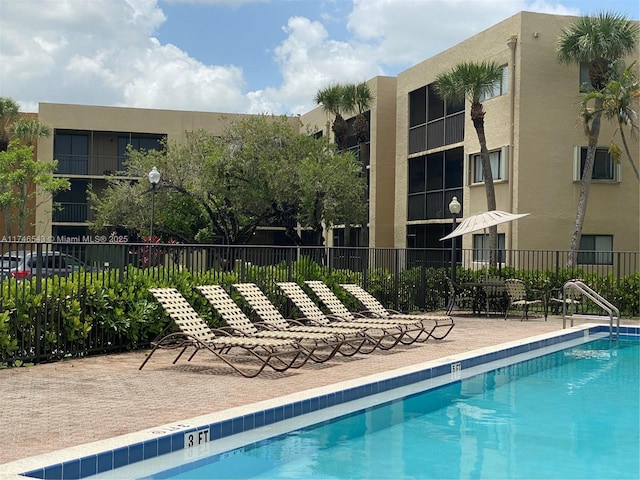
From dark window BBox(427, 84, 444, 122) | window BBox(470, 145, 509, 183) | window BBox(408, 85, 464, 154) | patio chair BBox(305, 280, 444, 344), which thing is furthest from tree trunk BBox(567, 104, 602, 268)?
patio chair BBox(305, 280, 444, 344)

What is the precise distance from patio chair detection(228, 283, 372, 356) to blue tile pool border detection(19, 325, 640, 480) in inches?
60.1

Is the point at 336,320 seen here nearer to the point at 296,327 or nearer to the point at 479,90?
the point at 296,327

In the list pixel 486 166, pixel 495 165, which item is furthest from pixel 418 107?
pixel 486 166

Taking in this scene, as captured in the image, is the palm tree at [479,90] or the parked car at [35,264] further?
the palm tree at [479,90]

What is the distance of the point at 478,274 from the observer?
848 inches

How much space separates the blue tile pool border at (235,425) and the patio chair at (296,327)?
60.1 inches

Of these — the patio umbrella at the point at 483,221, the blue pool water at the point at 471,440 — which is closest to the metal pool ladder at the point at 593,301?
the patio umbrella at the point at 483,221

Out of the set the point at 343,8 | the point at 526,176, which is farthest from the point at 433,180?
the point at 343,8

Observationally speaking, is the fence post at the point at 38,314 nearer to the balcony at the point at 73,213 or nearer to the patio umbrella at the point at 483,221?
the patio umbrella at the point at 483,221

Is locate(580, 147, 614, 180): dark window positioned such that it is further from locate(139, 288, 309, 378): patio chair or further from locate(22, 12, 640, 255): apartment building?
locate(139, 288, 309, 378): patio chair

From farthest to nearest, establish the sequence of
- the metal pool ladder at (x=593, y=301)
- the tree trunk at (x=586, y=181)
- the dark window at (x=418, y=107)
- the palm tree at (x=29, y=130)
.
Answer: the palm tree at (x=29, y=130)
the dark window at (x=418, y=107)
the tree trunk at (x=586, y=181)
the metal pool ladder at (x=593, y=301)

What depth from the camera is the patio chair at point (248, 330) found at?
11242 millimetres

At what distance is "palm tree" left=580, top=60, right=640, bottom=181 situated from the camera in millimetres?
23656

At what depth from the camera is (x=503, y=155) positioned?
26.6 meters
